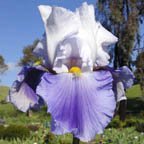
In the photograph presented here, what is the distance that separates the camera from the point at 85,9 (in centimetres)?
182

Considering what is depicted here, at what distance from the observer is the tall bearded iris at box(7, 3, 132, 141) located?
158 cm

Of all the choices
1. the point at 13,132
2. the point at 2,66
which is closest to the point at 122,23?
the point at 13,132

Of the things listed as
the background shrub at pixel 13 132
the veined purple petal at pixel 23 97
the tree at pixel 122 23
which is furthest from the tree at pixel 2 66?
the veined purple petal at pixel 23 97

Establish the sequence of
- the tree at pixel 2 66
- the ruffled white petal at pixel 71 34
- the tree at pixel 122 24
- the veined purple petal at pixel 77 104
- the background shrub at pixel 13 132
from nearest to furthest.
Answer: the veined purple petal at pixel 77 104 → the ruffled white petal at pixel 71 34 → the background shrub at pixel 13 132 → the tree at pixel 122 24 → the tree at pixel 2 66

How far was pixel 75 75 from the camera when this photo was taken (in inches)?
64.2

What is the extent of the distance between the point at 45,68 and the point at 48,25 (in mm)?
168

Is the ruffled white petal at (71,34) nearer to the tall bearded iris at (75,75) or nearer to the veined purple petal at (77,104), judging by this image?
the tall bearded iris at (75,75)

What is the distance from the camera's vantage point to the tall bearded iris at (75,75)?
1.58m

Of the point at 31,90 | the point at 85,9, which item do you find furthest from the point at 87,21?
the point at 31,90

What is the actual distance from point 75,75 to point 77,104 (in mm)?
109

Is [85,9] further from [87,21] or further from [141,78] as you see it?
[141,78]

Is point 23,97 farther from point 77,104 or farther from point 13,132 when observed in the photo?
point 13,132

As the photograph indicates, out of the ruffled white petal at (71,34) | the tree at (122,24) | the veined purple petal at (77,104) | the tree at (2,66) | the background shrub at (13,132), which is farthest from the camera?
the tree at (2,66)

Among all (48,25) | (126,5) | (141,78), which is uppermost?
(126,5)
